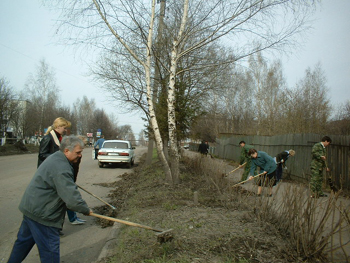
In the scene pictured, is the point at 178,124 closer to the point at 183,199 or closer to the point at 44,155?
the point at 183,199

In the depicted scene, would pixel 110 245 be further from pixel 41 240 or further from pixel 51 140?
pixel 51 140

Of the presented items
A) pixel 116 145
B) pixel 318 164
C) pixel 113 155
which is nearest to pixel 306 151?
pixel 318 164

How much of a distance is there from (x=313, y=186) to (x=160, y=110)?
782 centimetres

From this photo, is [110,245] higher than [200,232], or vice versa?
[200,232]

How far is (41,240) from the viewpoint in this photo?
107 inches

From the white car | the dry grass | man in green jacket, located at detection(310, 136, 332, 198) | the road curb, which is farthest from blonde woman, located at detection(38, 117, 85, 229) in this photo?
the white car

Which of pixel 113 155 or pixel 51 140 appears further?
pixel 113 155

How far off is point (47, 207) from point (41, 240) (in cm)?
32

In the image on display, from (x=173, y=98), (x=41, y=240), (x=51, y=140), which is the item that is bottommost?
(x=41, y=240)

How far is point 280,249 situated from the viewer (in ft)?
11.0

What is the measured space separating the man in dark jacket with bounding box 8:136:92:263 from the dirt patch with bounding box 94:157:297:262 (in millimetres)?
965

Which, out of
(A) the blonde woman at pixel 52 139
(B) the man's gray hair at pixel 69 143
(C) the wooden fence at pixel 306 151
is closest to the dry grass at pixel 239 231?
(C) the wooden fence at pixel 306 151

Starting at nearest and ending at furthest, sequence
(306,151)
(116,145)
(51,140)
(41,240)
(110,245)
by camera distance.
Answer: (41,240)
(110,245)
(51,140)
(306,151)
(116,145)

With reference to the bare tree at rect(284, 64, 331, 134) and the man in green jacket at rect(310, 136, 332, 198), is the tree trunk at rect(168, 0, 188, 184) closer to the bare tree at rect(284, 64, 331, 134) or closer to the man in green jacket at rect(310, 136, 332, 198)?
the man in green jacket at rect(310, 136, 332, 198)
